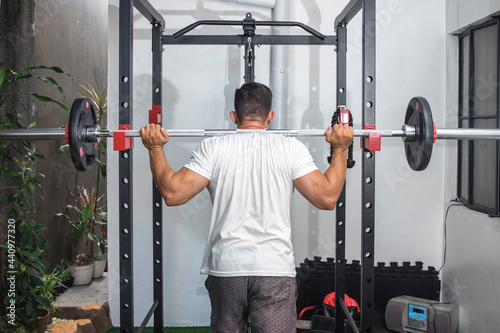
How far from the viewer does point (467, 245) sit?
3.18 m

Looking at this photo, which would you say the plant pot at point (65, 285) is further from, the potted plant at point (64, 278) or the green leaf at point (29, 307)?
the green leaf at point (29, 307)

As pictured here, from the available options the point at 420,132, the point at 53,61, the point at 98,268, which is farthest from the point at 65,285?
the point at 420,132

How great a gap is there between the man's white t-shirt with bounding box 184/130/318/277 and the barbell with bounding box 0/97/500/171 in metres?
0.11

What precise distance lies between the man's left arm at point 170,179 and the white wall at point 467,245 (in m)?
1.98

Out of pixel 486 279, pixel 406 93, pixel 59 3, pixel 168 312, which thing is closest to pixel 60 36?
pixel 59 3

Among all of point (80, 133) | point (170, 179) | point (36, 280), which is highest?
point (80, 133)

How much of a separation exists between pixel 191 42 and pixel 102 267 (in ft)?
9.20

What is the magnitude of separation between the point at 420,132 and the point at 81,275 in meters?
3.55

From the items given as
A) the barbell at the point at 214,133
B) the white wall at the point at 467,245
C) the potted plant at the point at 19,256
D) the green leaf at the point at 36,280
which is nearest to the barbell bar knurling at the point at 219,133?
the barbell at the point at 214,133

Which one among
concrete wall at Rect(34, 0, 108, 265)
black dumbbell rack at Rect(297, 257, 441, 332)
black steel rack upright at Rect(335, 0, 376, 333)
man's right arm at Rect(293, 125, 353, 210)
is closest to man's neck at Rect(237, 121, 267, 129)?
man's right arm at Rect(293, 125, 353, 210)

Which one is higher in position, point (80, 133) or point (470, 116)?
point (470, 116)

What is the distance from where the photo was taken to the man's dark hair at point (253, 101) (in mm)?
1863

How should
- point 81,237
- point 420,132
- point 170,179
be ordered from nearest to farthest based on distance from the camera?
point 170,179 < point 420,132 < point 81,237

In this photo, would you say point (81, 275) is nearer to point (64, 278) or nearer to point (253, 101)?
point (64, 278)
